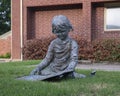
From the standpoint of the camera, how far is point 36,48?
69.9 ft

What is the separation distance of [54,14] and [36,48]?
10.0ft

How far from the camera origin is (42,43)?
2102 cm

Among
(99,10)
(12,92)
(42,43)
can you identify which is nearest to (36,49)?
(42,43)

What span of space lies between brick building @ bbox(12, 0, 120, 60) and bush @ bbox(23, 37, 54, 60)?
1.41 metres

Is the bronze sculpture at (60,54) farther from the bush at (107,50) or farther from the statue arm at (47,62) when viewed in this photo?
the bush at (107,50)

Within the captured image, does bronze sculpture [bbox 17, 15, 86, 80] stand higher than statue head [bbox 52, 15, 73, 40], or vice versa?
statue head [bbox 52, 15, 73, 40]

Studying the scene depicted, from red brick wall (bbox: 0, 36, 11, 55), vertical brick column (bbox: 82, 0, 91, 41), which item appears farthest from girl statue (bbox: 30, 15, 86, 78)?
red brick wall (bbox: 0, 36, 11, 55)

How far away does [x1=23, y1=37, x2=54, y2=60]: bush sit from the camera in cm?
2092

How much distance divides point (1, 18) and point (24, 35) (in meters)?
27.3

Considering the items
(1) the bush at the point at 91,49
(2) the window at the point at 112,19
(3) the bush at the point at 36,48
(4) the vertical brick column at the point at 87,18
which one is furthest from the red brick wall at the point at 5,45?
(2) the window at the point at 112,19

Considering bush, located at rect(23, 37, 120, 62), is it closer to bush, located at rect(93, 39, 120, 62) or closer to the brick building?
A: bush, located at rect(93, 39, 120, 62)

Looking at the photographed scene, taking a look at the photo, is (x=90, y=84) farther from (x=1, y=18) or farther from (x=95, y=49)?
(x=1, y=18)

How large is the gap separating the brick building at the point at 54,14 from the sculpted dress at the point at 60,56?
13135mm

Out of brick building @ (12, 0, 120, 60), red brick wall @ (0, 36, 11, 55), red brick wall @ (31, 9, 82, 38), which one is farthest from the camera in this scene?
red brick wall @ (0, 36, 11, 55)
